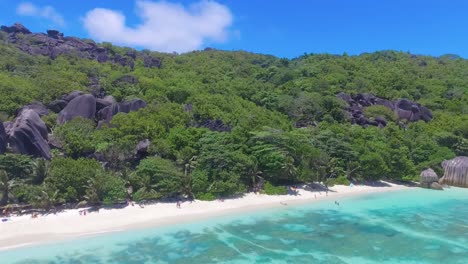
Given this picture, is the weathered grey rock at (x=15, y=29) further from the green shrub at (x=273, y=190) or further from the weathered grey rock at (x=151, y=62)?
the green shrub at (x=273, y=190)

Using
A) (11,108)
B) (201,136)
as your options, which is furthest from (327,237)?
(11,108)

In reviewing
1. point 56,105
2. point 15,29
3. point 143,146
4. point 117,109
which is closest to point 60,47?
point 15,29

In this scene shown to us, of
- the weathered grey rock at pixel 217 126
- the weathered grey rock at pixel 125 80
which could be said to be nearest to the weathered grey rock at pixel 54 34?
the weathered grey rock at pixel 125 80

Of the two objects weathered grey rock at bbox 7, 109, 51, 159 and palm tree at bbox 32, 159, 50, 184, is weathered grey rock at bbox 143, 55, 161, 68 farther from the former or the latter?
palm tree at bbox 32, 159, 50, 184

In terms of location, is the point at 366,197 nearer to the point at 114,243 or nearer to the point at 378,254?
the point at 378,254

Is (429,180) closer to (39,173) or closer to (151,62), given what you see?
(39,173)

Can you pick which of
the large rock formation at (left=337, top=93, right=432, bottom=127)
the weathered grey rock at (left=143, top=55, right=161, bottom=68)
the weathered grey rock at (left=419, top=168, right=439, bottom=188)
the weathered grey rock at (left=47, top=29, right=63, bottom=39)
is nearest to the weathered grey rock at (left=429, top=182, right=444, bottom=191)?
the weathered grey rock at (left=419, top=168, right=439, bottom=188)

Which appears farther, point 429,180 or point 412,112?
point 412,112
